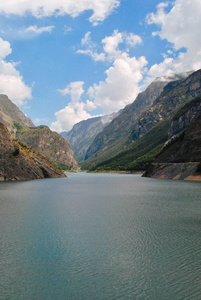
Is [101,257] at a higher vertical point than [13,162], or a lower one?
lower

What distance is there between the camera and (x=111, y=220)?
114 ft

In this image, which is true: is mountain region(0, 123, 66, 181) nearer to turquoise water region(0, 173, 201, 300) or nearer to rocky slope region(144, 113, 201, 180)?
rocky slope region(144, 113, 201, 180)

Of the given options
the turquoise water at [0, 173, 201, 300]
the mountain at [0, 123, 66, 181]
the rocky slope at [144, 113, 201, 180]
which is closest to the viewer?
the turquoise water at [0, 173, 201, 300]

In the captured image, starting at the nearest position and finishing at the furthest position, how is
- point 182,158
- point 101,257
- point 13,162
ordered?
point 101,257 < point 13,162 < point 182,158

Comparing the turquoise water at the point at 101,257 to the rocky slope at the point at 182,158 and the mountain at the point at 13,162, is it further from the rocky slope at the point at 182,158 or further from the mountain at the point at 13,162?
the mountain at the point at 13,162

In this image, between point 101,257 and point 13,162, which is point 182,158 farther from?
point 101,257

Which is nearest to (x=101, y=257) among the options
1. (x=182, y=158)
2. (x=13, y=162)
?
(x=13, y=162)

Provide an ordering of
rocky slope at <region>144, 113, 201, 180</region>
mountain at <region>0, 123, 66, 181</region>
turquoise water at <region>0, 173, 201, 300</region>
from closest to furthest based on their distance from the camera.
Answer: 1. turquoise water at <region>0, 173, 201, 300</region>
2. rocky slope at <region>144, 113, 201, 180</region>
3. mountain at <region>0, 123, 66, 181</region>

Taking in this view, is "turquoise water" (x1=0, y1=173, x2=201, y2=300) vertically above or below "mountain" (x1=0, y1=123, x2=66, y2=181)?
below

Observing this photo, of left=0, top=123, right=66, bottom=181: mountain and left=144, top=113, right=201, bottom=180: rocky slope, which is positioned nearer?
left=144, top=113, right=201, bottom=180: rocky slope

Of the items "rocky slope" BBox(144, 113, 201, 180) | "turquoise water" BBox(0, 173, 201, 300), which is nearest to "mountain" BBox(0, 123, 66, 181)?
"rocky slope" BBox(144, 113, 201, 180)

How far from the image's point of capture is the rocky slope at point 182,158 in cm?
12381

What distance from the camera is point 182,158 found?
13950 centimetres

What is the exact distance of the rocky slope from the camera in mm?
123812
